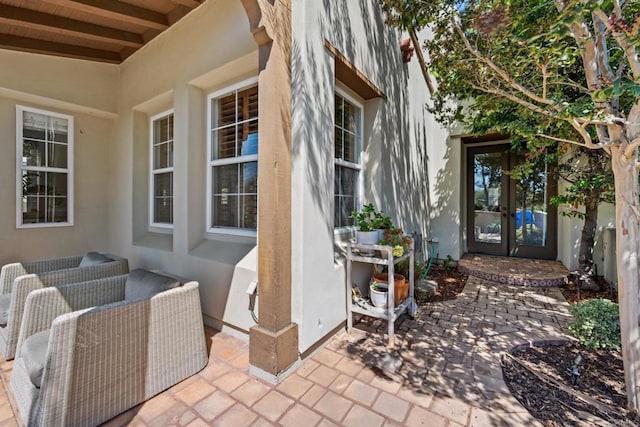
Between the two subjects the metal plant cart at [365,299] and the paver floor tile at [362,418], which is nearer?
the paver floor tile at [362,418]

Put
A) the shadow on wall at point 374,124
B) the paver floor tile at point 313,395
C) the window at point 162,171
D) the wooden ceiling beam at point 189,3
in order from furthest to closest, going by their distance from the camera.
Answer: the window at point 162,171 → the wooden ceiling beam at point 189,3 → the shadow on wall at point 374,124 → the paver floor tile at point 313,395

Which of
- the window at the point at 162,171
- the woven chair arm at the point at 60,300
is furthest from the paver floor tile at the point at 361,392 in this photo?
the window at the point at 162,171

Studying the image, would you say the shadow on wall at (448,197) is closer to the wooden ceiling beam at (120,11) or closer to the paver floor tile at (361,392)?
the paver floor tile at (361,392)

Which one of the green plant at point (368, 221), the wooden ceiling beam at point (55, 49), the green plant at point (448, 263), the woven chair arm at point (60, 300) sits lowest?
the green plant at point (448, 263)

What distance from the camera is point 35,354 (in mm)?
1812

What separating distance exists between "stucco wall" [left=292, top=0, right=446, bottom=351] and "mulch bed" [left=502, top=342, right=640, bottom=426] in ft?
5.41

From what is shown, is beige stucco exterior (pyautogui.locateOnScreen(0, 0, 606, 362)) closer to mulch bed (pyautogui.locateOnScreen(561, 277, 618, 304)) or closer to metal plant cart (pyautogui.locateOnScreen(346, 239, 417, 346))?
metal plant cart (pyautogui.locateOnScreen(346, 239, 417, 346))

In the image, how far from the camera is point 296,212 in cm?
237

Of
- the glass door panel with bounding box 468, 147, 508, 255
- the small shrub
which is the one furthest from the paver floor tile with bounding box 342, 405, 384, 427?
the glass door panel with bounding box 468, 147, 508, 255

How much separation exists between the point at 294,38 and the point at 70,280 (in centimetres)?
328

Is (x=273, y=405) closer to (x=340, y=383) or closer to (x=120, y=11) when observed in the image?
(x=340, y=383)

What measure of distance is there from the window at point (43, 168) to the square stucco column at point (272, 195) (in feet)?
13.7

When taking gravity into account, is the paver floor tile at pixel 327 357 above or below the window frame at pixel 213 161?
below

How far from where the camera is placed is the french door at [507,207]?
621cm
